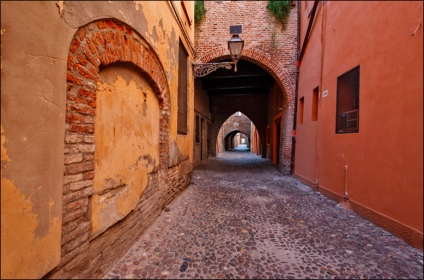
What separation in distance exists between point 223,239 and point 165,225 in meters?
0.94

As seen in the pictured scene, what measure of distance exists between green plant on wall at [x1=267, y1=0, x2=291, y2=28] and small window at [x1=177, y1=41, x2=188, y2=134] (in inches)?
160

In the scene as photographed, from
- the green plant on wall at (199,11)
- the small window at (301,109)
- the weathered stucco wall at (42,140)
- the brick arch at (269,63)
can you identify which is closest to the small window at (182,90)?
the brick arch at (269,63)

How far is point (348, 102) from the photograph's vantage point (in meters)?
4.01

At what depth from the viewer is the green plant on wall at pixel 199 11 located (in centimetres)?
747

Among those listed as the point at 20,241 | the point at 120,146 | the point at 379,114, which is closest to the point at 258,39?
the point at 379,114

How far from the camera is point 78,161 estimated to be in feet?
5.49

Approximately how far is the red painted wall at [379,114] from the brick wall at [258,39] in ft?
7.15

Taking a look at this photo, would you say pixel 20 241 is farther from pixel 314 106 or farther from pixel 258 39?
pixel 258 39

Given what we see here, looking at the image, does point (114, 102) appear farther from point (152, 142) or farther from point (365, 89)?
point (365, 89)

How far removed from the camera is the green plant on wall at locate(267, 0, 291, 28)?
23.9ft

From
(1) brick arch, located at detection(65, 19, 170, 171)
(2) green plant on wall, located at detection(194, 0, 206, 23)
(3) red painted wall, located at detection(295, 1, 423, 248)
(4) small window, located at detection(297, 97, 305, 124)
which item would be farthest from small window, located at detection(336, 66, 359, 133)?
(2) green plant on wall, located at detection(194, 0, 206, 23)

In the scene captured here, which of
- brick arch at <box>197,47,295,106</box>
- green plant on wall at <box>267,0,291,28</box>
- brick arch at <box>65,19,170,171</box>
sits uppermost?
green plant on wall at <box>267,0,291,28</box>

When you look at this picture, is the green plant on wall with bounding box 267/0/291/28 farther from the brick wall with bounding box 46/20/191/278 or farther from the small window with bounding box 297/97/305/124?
the brick wall with bounding box 46/20/191/278

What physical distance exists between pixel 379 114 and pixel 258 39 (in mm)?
5404
